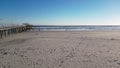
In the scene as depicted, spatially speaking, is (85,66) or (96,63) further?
(96,63)

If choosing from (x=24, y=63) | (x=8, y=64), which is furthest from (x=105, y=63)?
(x=8, y=64)

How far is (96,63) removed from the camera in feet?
22.5

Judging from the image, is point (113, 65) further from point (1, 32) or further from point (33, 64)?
point (1, 32)

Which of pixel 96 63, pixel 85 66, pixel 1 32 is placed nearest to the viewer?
pixel 85 66

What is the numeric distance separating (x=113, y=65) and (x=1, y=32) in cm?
1883

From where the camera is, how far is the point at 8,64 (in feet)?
22.2

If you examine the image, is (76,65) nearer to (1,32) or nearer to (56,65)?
(56,65)

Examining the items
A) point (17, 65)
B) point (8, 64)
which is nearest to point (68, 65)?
point (17, 65)

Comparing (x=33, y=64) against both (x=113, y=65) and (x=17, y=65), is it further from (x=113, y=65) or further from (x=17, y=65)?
(x=113, y=65)

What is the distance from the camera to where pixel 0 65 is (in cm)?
658

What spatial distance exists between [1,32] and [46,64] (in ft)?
55.0

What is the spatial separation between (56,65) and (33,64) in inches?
46.0

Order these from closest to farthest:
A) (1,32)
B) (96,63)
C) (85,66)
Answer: (85,66) < (96,63) < (1,32)

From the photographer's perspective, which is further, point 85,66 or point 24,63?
point 24,63
